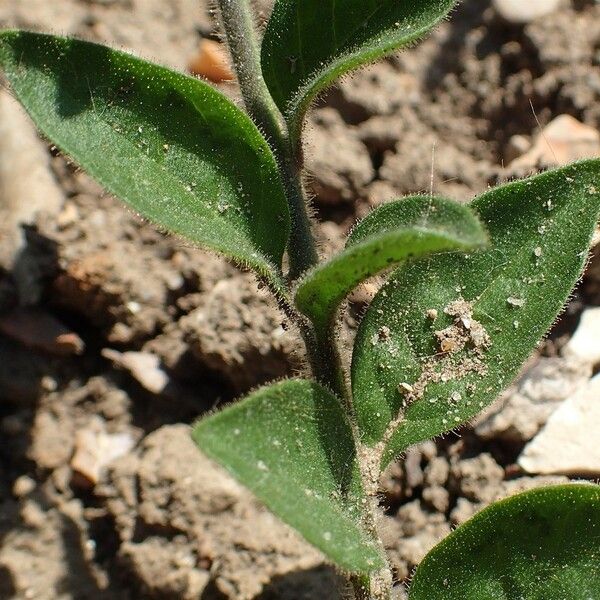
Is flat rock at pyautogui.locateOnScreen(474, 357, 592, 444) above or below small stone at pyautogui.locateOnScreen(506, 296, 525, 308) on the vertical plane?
below

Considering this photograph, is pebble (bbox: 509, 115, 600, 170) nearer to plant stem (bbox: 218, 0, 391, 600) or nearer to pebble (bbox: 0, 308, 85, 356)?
plant stem (bbox: 218, 0, 391, 600)

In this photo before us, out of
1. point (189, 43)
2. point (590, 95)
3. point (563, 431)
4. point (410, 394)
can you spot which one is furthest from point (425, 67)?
point (410, 394)

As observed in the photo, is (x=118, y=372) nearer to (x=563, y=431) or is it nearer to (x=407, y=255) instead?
(x=563, y=431)

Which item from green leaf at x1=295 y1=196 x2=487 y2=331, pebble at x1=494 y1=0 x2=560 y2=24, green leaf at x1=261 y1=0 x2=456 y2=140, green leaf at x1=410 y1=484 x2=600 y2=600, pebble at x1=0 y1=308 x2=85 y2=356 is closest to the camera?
green leaf at x1=295 y1=196 x2=487 y2=331

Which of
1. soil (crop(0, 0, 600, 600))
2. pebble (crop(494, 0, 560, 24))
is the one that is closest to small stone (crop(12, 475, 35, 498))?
soil (crop(0, 0, 600, 600))

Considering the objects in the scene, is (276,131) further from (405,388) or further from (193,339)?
(193,339)

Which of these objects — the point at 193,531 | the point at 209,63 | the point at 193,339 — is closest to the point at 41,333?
the point at 193,339

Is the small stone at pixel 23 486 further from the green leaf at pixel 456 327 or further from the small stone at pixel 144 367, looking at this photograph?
the green leaf at pixel 456 327
